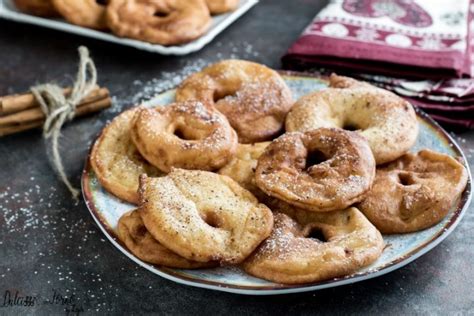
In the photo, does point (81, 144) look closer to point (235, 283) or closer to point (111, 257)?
point (111, 257)

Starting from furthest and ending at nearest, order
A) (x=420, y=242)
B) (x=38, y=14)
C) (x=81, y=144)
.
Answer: (x=38, y=14)
(x=81, y=144)
(x=420, y=242)

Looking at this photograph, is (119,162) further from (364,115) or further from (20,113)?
(364,115)

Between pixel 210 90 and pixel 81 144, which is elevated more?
pixel 210 90

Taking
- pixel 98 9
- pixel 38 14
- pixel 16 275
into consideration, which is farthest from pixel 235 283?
pixel 38 14

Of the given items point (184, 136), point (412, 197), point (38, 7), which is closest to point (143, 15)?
point (38, 7)

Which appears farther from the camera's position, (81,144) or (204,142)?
(81,144)


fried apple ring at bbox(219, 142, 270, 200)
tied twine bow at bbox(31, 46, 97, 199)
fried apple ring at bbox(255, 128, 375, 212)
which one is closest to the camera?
fried apple ring at bbox(255, 128, 375, 212)

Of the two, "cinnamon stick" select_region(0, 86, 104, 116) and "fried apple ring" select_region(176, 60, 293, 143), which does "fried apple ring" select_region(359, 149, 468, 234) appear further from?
"cinnamon stick" select_region(0, 86, 104, 116)

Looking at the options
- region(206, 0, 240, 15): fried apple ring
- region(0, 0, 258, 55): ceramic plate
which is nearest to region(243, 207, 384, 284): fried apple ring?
region(0, 0, 258, 55): ceramic plate
